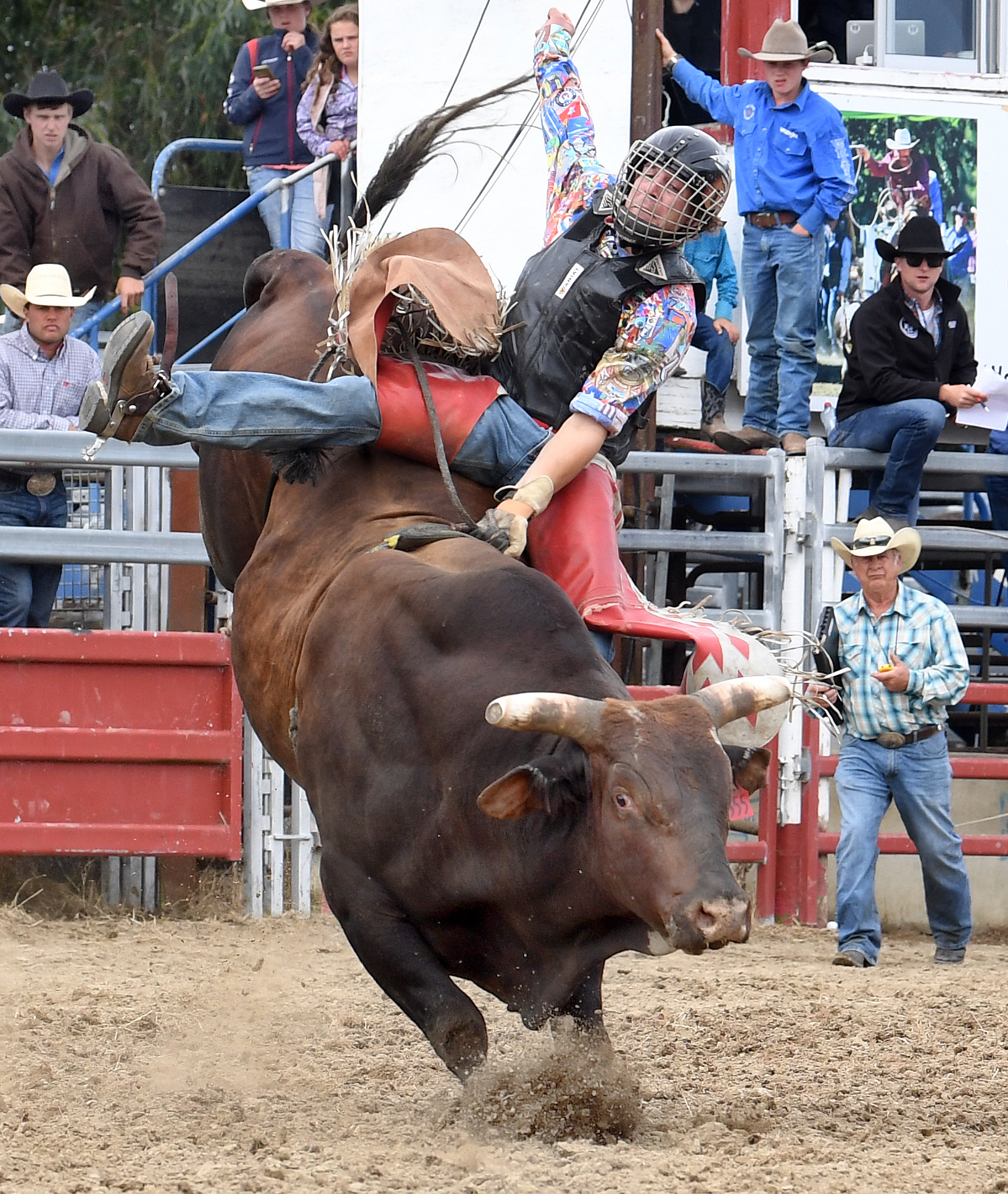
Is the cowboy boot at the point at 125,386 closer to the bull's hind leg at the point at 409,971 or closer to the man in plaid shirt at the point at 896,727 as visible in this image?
the bull's hind leg at the point at 409,971

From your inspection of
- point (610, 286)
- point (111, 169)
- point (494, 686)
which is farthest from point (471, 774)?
point (111, 169)

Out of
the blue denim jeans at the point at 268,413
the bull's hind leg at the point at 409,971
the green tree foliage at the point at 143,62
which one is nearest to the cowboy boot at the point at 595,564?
the blue denim jeans at the point at 268,413

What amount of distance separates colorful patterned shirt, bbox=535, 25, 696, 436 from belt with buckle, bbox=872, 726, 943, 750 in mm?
2312

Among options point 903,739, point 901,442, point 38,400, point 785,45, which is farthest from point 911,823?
point 38,400

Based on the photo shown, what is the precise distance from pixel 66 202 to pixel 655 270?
4.20 meters

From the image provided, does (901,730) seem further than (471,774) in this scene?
Yes

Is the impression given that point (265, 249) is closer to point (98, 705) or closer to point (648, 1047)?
point (98, 705)

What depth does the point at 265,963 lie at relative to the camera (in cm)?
570

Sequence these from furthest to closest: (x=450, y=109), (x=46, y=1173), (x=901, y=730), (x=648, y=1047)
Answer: (x=901, y=730)
(x=450, y=109)
(x=648, y=1047)
(x=46, y=1173)

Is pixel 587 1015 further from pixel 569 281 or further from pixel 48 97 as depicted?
pixel 48 97

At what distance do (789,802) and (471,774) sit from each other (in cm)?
353

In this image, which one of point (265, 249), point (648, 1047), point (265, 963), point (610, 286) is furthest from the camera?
point (265, 249)

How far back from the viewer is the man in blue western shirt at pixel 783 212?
24.1 ft

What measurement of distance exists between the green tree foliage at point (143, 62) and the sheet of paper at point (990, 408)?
22.8 ft
